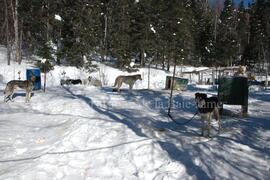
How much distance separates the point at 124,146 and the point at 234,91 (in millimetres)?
5825

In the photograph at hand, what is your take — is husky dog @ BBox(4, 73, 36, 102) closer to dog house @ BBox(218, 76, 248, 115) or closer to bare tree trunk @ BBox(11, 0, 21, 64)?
dog house @ BBox(218, 76, 248, 115)

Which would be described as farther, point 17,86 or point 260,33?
point 260,33

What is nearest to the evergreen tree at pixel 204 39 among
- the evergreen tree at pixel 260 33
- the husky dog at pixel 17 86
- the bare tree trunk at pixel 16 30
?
the evergreen tree at pixel 260 33

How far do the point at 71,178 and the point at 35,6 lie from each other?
27.1 m

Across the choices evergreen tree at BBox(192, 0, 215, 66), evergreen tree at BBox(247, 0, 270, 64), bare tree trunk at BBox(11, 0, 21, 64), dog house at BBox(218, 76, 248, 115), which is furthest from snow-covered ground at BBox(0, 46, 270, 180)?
evergreen tree at BBox(192, 0, 215, 66)

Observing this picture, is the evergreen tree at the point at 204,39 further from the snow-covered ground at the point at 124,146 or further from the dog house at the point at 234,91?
the snow-covered ground at the point at 124,146

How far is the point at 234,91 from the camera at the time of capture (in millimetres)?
9492

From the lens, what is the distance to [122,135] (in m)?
7.09

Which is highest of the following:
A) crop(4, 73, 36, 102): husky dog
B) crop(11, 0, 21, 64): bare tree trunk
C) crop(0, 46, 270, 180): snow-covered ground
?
crop(11, 0, 21, 64): bare tree trunk

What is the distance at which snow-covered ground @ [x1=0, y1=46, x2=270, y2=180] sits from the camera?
483 centimetres

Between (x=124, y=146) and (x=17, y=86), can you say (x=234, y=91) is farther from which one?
(x=17, y=86)

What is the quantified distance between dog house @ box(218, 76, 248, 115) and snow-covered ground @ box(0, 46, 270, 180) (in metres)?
0.72

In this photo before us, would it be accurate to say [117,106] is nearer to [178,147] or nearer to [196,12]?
[178,147]

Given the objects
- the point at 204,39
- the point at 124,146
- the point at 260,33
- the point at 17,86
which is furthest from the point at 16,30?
the point at 260,33
